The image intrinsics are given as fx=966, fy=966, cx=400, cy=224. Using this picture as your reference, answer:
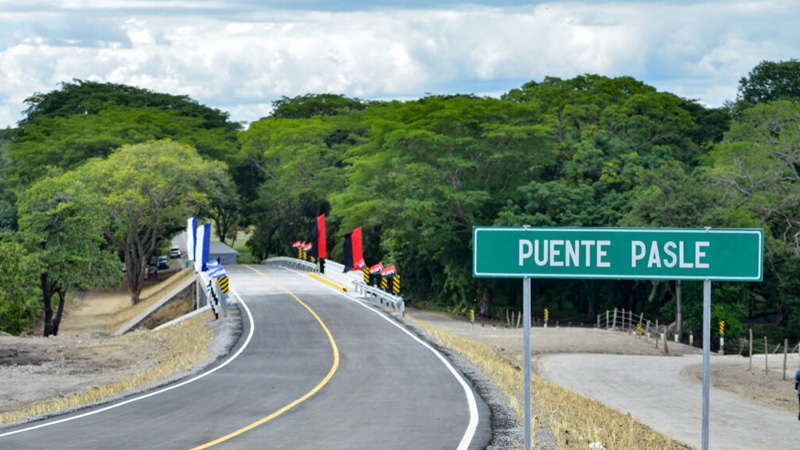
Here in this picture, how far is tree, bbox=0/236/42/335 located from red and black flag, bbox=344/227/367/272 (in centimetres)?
1637

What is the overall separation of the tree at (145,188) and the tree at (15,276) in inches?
412

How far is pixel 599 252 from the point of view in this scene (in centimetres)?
1037

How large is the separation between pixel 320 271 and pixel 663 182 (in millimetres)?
25780

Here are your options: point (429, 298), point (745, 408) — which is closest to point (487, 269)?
point (745, 408)

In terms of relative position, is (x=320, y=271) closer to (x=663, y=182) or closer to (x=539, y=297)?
(x=539, y=297)

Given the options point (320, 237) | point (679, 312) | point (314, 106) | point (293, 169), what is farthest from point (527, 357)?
point (314, 106)

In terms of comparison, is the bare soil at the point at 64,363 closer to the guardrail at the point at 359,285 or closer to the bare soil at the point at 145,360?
the bare soil at the point at 145,360

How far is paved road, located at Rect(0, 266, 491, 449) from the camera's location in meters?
15.4

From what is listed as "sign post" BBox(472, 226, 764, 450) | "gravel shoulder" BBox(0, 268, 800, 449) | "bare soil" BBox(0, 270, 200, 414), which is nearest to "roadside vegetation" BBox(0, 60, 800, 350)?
"gravel shoulder" BBox(0, 268, 800, 449)

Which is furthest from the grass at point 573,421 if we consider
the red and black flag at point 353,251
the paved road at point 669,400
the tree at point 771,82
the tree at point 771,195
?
the tree at point 771,82

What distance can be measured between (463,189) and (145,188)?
72.2 feet

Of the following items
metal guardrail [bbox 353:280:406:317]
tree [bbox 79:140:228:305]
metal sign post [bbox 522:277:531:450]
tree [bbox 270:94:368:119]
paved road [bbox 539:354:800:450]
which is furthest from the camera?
tree [bbox 270:94:368:119]

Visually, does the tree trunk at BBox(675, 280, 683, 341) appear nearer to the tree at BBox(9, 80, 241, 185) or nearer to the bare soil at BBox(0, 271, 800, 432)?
the bare soil at BBox(0, 271, 800, 432)

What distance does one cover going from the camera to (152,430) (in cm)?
1628
